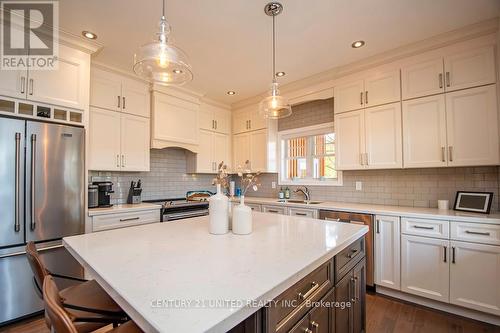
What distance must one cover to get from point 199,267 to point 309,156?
3.18 m

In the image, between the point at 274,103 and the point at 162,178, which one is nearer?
the point at 274,103

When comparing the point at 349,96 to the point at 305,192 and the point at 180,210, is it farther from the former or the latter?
the point at 180,210

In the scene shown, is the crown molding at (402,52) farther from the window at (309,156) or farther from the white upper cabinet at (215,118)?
the white upper cabinet at (215,118)

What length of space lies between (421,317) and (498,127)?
6.14 feet

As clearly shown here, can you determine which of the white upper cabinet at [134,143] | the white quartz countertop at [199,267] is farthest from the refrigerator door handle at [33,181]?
the white quartz countertop at [199,267]

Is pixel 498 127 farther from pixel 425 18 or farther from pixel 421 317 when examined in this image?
pixel 421 317

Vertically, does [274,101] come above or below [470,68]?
below

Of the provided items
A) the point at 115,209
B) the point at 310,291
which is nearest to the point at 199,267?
the point at 310,291

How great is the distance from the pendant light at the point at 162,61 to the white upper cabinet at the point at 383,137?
7.44 ft

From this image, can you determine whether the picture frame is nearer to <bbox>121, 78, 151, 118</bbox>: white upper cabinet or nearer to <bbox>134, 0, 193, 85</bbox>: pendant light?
<bbox>134, 0, 193, 85</bbox>: pendant light

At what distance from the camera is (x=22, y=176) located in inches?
80.0

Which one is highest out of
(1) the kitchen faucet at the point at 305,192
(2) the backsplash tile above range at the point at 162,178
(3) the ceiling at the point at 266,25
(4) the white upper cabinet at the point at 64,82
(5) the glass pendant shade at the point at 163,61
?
(3) the ceiling at the point at 266,25

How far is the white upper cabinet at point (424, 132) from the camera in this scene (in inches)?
94.5

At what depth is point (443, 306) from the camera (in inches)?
86.2
